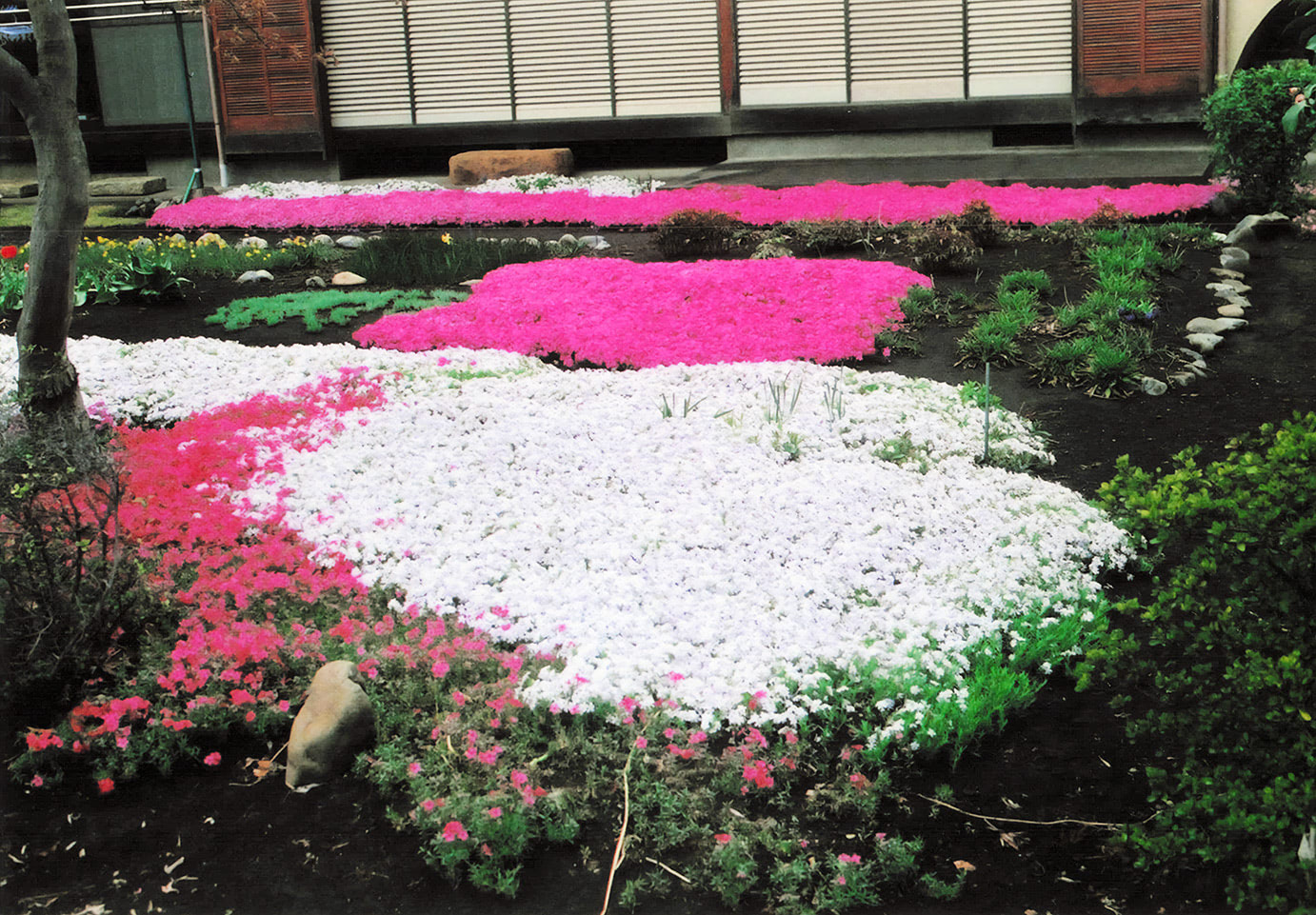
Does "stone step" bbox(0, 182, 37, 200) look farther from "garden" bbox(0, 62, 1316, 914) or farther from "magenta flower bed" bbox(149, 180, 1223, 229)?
"garden" bbox(0, 62, 1316, 914)

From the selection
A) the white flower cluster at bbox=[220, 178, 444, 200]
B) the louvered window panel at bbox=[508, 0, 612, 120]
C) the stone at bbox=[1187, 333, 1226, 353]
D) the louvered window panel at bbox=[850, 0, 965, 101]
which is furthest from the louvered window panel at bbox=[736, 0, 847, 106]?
the stone at bbox=[1187, 333, 1226, 353]

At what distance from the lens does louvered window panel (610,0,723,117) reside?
52.6ft

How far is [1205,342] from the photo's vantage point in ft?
25.7

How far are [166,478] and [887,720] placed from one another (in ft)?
12.3

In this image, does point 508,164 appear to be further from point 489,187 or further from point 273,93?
point 273,93

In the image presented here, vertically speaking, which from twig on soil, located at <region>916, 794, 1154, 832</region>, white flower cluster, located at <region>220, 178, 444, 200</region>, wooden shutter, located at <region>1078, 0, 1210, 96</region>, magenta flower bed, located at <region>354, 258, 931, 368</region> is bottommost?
twig on soil, located at <region>916, 794, 1154, 832</region>

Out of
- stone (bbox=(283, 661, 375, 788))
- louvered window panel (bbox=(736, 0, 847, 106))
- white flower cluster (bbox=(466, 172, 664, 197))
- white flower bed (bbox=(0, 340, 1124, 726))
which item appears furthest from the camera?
louvered window panel (bbox=(736, 0, 847, 106))

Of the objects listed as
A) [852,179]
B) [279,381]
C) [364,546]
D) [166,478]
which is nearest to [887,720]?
[364,546]

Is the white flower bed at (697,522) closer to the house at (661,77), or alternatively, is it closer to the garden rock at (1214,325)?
the garden rock at (1214,325)

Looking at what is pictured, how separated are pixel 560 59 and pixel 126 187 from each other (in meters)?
6.36

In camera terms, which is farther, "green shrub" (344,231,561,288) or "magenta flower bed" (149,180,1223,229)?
"magenta flower bed" (149,180,1223,229)

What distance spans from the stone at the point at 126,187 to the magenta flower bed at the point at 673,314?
8778 millimetres

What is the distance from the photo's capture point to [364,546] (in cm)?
516

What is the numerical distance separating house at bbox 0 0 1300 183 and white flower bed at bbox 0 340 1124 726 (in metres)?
9.12
